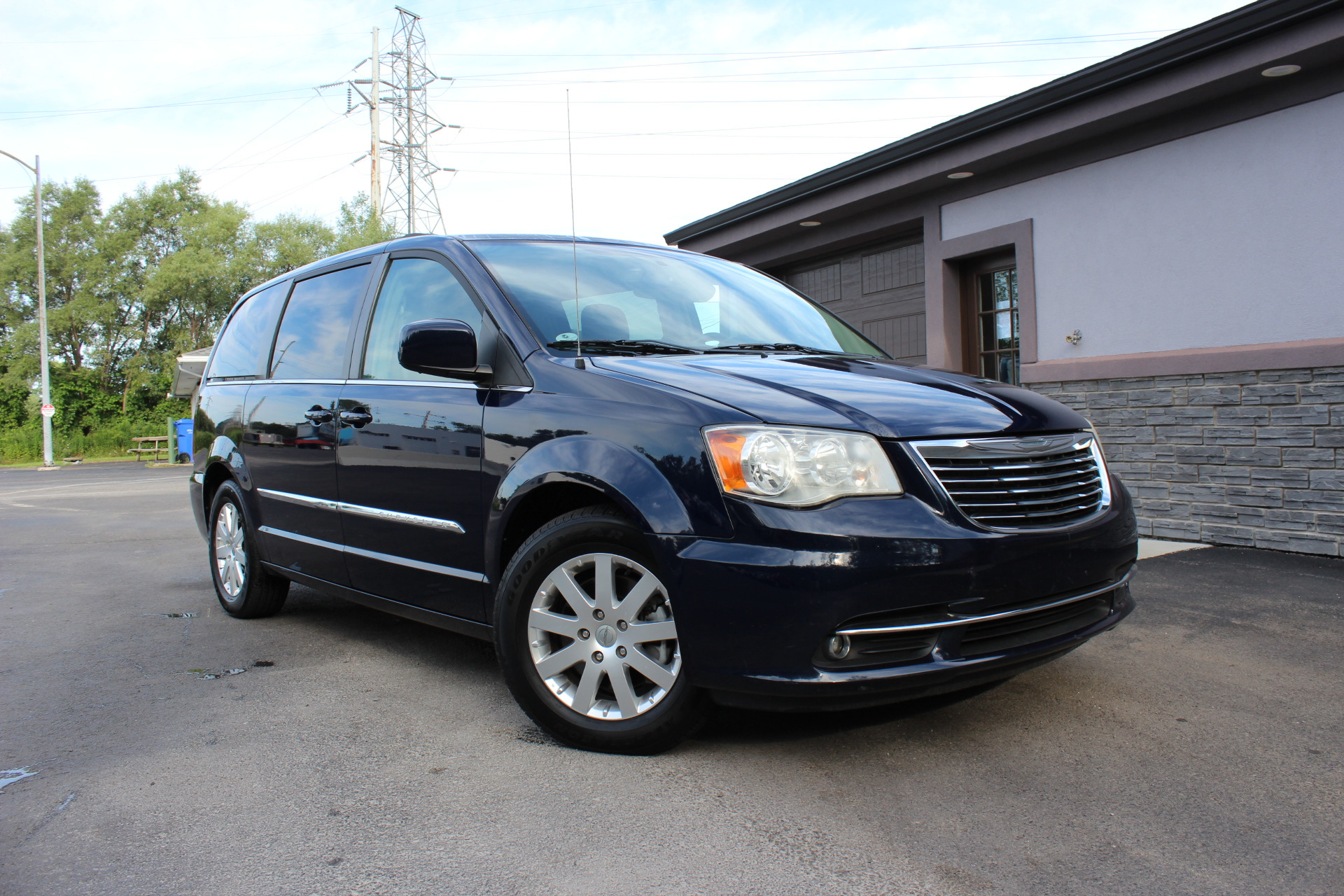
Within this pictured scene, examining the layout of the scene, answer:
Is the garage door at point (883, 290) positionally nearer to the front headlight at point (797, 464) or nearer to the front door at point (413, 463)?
the front door at point (413, 463)

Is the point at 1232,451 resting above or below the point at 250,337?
below

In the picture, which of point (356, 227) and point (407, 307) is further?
point (356, 227)

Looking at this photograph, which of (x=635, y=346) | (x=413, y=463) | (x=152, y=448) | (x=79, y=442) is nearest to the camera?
(x=635, y=346)

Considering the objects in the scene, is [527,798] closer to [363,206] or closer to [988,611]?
[988,611]

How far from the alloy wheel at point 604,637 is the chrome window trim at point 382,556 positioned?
0.40m

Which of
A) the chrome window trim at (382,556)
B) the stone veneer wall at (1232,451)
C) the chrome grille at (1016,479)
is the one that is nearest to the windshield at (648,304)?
the chrome window trim at (382,556)

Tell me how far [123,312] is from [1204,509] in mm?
49239

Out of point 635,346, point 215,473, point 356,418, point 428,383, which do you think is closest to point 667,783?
point 635,346

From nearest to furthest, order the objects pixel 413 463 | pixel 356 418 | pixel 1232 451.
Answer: pixel 413 463 → pixel 356 418 → pixel 1232 451

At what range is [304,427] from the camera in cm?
426

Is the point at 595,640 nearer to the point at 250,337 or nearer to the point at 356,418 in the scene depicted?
the point at 356,418

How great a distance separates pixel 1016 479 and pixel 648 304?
1642 millimetres

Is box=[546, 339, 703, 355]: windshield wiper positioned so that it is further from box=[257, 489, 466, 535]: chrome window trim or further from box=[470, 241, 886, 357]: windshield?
box=[257, 489, 466, 535]: chrome window trim

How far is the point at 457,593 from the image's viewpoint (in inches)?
134
